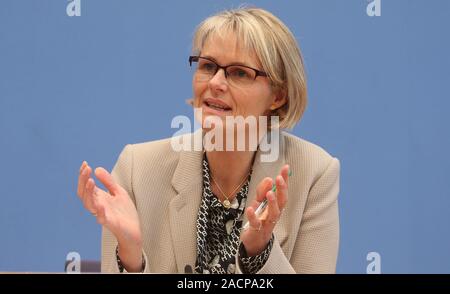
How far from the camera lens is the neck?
1.78 metres

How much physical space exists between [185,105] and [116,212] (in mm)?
1269

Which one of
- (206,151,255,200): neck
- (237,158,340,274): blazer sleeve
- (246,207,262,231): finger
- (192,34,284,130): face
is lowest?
(237,158,340,274): blazer sleeve

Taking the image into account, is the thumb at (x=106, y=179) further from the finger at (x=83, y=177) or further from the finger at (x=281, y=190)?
the finger at (x=281, y=190)

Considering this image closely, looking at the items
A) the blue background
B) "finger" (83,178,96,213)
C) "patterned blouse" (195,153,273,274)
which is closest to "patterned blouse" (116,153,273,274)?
"patterned blouse" (195,153,273,274)

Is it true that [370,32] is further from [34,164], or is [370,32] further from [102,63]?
[34,164]

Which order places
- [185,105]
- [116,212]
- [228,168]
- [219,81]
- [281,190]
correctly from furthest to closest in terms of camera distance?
1. [185,105]
2. [228,168]
3. [219,81]
4. [116,212]
5. [281,190]

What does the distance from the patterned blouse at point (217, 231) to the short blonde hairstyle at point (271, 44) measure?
27 centimetres

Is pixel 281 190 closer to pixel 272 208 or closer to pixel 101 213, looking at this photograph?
pixel 272 208

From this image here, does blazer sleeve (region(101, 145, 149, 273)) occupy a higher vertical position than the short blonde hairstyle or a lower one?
lower

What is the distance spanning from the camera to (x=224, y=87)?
1.66 meters

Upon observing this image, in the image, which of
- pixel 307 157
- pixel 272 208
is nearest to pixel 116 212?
pixel 272 208

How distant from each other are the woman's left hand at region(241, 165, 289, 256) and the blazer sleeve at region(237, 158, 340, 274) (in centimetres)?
21

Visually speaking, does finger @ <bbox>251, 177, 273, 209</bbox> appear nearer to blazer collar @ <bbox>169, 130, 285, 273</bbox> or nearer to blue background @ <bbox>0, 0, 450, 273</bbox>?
blazer collar @ <bbox>169, 130, 285, 273</bbox>

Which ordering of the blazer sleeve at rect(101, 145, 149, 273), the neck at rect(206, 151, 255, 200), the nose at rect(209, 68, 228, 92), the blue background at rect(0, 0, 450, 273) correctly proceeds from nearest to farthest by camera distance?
the blazer sleeve at rect(101, 145, 149, 273)
the nose at rect(209, 68, 228, 92)
the neck at rect(206, 151, 255, 200)
the blue background at rect(0, 0, 450, 273)
